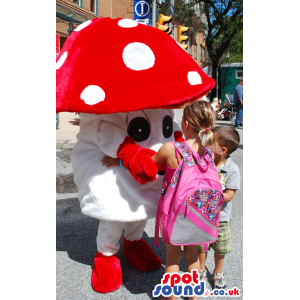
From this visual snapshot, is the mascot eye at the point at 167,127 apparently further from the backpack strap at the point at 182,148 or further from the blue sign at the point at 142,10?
the blue sign at the point at 142,10

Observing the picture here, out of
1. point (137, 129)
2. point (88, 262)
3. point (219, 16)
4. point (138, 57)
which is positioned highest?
point (219, 16)

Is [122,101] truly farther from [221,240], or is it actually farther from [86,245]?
[86,245]

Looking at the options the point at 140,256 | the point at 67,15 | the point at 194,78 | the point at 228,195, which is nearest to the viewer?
the point at 194,78

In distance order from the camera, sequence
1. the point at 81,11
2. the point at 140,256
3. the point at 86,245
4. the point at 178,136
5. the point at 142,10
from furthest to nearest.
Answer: the point at 81,11, the point at 142,10, the point at 86,245, the point at 140,256, the point at 178,136

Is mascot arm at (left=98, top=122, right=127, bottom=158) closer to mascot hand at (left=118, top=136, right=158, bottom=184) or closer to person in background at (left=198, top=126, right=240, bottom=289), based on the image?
mascot hand at (left=118, top=136, right=158, bottom=184)

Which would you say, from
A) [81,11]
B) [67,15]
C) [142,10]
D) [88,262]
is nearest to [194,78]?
[88,262]

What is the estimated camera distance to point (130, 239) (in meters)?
2.61

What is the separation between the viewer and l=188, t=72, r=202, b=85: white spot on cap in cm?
195

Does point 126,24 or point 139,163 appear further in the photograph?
point 126,24

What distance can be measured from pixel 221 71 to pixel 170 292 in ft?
67.3

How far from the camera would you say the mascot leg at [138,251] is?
2500mm

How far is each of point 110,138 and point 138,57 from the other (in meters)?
0.57

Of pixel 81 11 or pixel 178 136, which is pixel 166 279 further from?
pixel 81 11

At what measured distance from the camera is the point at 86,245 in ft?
9.52
